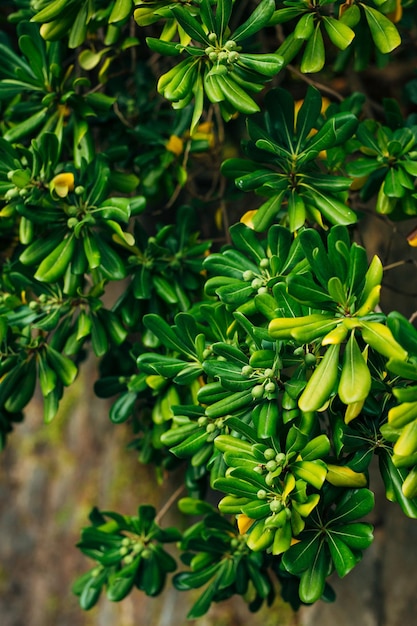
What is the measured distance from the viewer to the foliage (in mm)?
1080

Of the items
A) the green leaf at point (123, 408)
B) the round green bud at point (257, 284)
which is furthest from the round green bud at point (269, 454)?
the green leaf at point (123, 408)

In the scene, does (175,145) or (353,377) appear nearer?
(353,377)

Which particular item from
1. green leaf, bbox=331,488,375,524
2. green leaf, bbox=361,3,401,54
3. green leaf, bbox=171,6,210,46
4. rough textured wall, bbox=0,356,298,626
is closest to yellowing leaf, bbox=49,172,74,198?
green leaf, bbox=171,6,210,46

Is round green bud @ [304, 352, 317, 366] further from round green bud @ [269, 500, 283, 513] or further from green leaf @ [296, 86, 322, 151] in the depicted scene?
green leaf @ [296, 86, 322, 151]

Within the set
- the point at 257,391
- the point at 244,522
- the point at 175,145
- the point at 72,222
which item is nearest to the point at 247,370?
the point at 257,391

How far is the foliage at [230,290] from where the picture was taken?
1.08 metres

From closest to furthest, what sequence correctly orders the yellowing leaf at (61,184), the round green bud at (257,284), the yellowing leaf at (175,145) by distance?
1. the round green bud at (257,284)
2. the yellowing leaf at (61,184)
3. the yellowing leaf at (175,145)

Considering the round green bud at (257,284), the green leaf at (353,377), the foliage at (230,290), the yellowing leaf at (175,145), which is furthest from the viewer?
the yellowing leaf at (175,145)

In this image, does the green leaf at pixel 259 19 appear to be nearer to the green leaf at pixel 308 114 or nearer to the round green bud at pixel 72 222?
the green leaf at pixel 308 114

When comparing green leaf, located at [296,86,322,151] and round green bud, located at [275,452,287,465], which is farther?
green leaf, located at [296,86,322,151]

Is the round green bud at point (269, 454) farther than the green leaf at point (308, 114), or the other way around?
the green leaf at point (308, 114)

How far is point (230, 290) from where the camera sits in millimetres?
1211

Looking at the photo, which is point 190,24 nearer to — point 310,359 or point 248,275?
point 248,275

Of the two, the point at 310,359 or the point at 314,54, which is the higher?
A: the point at 314,54
